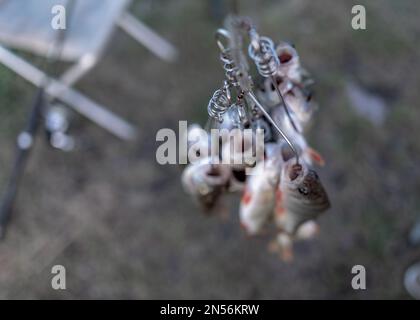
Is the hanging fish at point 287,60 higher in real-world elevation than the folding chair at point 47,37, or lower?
lower

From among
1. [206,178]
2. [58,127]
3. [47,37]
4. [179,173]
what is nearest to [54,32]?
[47,37]

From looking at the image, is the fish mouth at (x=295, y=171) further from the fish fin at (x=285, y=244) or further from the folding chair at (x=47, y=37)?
the folding chair at (x=47, y=37)

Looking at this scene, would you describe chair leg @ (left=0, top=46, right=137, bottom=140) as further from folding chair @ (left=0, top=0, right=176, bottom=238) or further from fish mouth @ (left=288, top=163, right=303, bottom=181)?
fish mouth @ (left=288, top=163, right=303, bottom=181)

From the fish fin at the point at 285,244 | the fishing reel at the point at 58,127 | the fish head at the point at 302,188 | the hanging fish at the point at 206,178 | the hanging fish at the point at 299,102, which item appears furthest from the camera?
the fishing reel at the point at 58,127

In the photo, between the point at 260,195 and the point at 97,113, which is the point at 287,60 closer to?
the point at 260,195

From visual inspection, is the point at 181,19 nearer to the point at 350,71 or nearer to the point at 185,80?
the point at 185,80

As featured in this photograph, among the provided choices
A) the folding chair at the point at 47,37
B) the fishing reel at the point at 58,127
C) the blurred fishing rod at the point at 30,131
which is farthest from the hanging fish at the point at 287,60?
the fishing reel at the point at 58,127

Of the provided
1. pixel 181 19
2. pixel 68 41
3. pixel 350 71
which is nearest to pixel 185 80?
pixel 181 19
